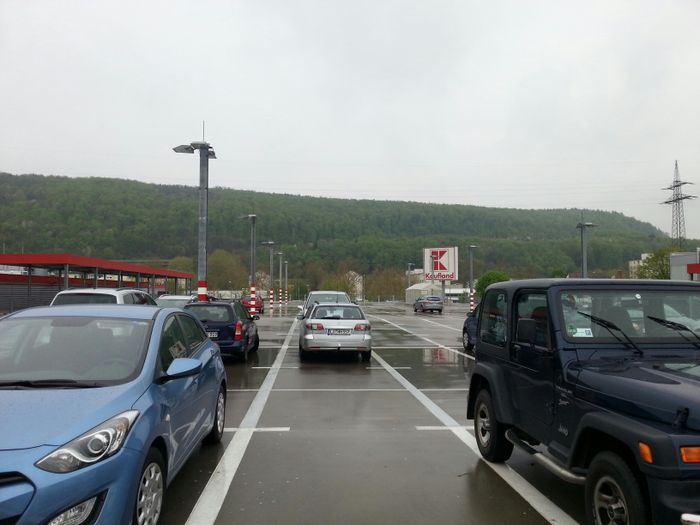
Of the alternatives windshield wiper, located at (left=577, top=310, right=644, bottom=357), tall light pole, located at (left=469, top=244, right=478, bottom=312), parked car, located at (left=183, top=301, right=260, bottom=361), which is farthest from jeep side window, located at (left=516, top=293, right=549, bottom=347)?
tall light pole, located at (left=469, top=244, right=478, bottom=312)

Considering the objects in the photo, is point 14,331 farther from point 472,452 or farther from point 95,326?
point 472,452

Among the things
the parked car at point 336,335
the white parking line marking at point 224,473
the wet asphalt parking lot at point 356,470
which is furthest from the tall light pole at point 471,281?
the white parking line marking at point 224,473

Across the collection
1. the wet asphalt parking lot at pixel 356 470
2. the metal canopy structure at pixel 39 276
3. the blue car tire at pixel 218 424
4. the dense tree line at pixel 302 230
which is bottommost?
the wet asphalt parking lot at pixel 356 470

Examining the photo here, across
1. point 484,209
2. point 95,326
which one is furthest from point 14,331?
point 484,209

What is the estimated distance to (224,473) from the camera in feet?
17.9

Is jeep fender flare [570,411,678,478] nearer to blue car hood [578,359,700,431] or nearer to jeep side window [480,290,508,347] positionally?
blue car hood [578,359,700,431]

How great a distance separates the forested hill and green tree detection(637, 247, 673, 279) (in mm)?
6079

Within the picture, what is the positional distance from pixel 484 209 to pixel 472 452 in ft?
315

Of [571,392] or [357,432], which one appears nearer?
[571,392]

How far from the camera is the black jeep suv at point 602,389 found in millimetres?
3172

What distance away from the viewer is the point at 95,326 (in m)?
4.81

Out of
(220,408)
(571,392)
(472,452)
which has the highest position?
(571,392)

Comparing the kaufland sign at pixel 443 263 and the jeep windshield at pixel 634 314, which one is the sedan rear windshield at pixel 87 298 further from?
the kaufland sign at pixel 443 263

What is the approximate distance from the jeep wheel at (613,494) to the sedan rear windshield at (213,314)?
1097 cm
